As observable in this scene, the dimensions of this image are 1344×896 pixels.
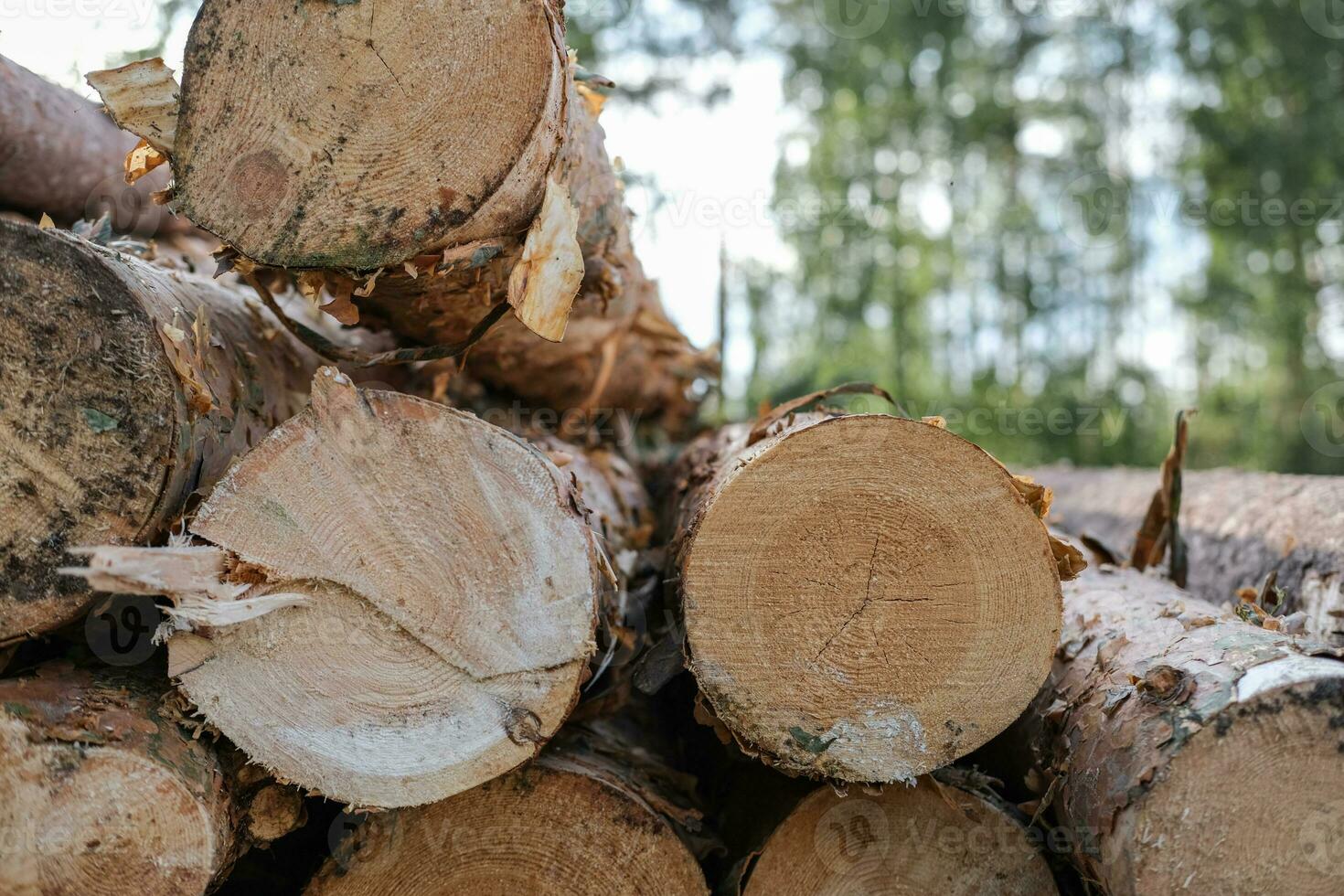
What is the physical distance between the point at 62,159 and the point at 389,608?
202cm

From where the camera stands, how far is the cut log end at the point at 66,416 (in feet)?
4.73

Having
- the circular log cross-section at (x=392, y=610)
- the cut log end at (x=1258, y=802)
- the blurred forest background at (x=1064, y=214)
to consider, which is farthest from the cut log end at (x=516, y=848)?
the blurred forest background at (x=1064, y=214)

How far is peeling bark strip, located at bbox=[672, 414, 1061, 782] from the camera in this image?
4.81ft

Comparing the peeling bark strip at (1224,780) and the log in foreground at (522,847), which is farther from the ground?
the peeling bark strip at (1224,780)

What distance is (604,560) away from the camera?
1563mm

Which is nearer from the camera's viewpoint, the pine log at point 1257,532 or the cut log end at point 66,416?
the cut log end at point 66,416

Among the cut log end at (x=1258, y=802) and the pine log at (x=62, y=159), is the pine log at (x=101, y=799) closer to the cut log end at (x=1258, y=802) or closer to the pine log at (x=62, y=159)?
the cut log end at (x=1258, y=802)

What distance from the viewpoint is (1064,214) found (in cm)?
1166

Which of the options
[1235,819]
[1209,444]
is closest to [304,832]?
[1235,819]

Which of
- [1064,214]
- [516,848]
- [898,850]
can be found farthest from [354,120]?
[1064,214]

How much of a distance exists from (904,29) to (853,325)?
3.29m

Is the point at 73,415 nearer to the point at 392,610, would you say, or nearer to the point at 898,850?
the point at 392,610

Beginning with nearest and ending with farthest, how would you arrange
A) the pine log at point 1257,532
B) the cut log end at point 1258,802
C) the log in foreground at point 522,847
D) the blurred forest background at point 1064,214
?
the cut log end at point 1258,802 → the log in foreground at point 522,847 → the pine log at point 1257,532 → the blurred forest background at point 1064,214

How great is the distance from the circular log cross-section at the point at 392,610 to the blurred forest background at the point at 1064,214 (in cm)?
739
